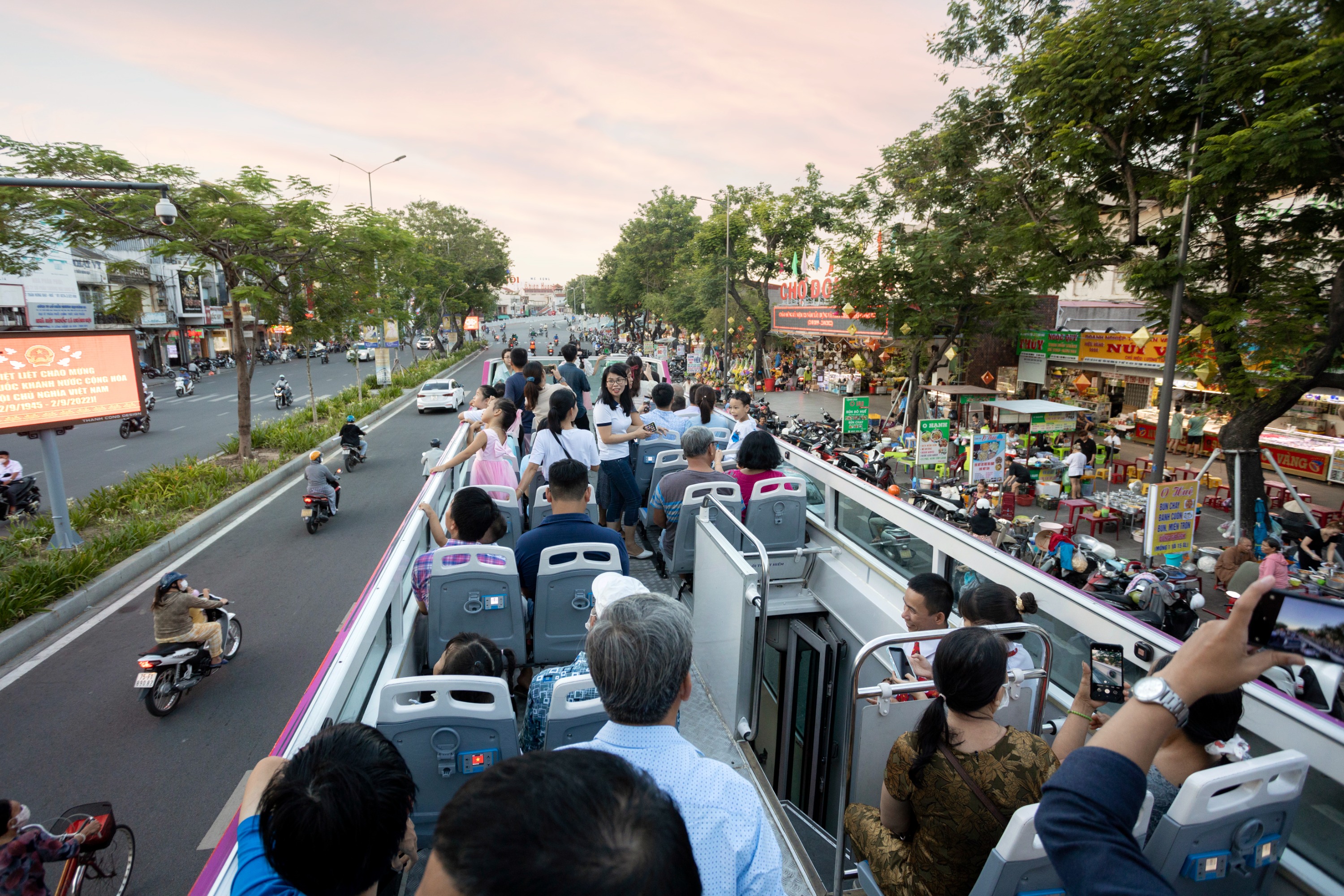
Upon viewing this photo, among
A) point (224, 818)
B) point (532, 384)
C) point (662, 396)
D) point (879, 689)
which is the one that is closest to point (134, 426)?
point (532, 384)

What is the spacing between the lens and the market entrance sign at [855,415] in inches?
674

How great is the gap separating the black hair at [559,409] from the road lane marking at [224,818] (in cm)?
329

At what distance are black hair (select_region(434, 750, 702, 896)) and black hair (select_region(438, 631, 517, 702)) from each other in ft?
6.05

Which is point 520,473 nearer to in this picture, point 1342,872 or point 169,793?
point 169,793

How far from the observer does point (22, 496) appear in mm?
12102

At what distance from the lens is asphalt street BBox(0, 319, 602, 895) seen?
16.1ft

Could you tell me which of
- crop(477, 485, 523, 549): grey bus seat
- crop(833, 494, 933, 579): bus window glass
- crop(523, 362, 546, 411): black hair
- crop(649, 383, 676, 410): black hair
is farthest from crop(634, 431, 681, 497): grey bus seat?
crop(833, 494, 933, 579): bus window glass

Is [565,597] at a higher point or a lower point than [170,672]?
higher

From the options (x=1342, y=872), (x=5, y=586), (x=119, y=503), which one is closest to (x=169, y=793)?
(x=5, y=586)

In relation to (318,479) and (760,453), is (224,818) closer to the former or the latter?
(760,453)

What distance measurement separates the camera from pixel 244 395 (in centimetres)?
1574

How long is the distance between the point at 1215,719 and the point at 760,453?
3.70 metres

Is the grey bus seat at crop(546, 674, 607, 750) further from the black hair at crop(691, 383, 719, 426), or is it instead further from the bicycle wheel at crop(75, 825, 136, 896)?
the black hair at crop(691, 383, 719, 426)

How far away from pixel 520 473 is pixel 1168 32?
1157cm
